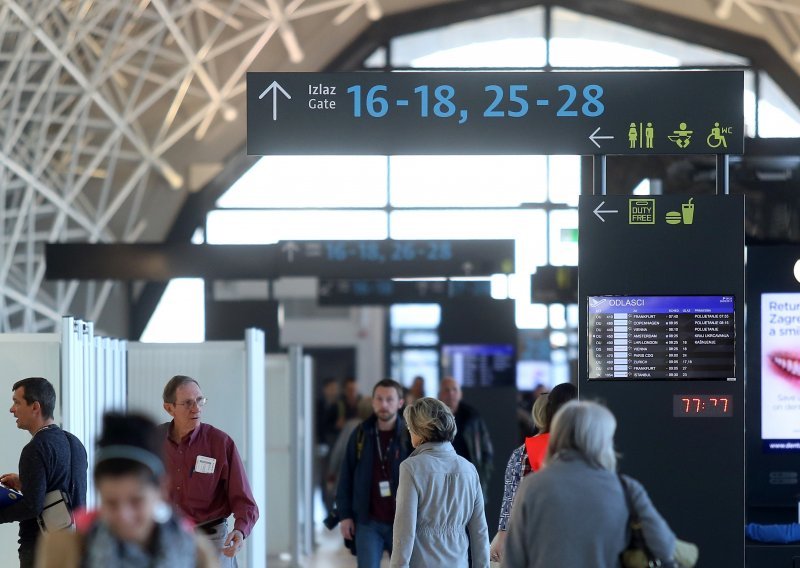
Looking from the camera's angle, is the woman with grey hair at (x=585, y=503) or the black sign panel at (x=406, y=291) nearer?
the woman with grey hair at (x=585, y=503)

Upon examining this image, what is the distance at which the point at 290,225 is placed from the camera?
21328 mm

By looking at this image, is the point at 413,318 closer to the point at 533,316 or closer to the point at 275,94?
the point at 533,316

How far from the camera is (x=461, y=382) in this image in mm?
15219

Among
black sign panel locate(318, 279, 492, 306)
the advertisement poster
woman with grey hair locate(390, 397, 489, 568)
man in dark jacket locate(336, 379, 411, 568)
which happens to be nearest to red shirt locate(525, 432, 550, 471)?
woman with grey hair locate(390, 397, 489, 568)

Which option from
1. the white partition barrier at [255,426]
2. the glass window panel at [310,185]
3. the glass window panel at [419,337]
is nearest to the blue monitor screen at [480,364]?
the glass window panel at [310,185]

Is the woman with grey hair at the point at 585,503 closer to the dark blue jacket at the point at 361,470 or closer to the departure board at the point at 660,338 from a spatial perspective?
the departure board at the point at 660,338

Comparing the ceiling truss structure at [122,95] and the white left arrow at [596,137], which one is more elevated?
the ceiling truss structure at [122,95]

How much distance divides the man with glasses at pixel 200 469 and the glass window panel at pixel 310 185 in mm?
15029

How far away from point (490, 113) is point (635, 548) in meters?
2.72

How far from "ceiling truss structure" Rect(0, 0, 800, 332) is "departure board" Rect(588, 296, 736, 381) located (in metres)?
9.34

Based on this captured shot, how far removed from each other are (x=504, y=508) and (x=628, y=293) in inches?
45.3

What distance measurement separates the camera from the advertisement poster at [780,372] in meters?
7.68

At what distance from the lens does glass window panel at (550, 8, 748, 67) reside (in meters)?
21.5

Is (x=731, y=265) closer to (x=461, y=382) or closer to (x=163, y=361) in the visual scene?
(x=163, y=361)
